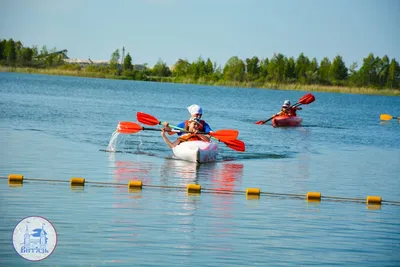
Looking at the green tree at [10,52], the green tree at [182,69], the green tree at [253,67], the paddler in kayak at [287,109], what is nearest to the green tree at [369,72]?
the green tree at [253,67]

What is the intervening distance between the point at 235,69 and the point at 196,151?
4208 inches

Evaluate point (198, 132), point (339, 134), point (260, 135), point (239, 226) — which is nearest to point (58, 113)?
point (260, 135)

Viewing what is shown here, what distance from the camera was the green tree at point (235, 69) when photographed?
122 m

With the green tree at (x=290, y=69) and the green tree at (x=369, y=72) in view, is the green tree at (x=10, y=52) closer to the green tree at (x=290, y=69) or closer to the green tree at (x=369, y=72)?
the green tree at (x=290, y=69)

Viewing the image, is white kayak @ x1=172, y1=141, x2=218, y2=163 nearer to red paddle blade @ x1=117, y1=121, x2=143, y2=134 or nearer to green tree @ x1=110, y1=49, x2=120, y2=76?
red paddle blade @ x1=117, y1=121, x2=143, y2=134

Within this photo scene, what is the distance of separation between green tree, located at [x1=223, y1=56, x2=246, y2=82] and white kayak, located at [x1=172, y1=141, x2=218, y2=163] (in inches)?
4064

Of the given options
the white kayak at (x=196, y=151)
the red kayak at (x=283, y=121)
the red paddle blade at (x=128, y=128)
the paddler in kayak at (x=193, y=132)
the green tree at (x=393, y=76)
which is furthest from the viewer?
the green tree at (x=393, y=76)

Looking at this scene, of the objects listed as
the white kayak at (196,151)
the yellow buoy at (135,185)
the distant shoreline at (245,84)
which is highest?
the distant shoreline at (245,84)

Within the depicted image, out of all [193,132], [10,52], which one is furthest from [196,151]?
[10,52]

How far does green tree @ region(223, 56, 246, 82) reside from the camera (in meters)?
122

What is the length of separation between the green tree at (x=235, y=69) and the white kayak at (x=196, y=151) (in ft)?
339

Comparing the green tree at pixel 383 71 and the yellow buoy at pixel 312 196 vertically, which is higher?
the green tree at pixel 383 71

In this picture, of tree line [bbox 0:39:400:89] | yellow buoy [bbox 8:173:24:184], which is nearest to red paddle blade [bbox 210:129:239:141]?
yellow buoy [bbox 8:173:24:184]

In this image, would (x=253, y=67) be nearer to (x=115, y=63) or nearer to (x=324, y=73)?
(x=324, y=73)
